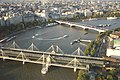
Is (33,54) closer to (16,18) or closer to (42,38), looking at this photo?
(42,38)

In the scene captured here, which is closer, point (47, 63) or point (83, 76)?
point (83, 76)

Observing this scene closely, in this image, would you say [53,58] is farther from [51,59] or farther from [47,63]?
[47,63]

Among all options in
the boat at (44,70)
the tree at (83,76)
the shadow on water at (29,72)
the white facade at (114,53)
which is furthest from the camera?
the white facade at (114,53)

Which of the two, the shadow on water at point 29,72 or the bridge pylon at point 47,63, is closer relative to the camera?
the shadow on water at point 29,72

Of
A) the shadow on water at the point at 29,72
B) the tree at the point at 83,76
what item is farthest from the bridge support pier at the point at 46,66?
the tree at the point at 83,76

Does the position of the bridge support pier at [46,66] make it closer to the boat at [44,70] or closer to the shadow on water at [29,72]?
the boat at [44,70]

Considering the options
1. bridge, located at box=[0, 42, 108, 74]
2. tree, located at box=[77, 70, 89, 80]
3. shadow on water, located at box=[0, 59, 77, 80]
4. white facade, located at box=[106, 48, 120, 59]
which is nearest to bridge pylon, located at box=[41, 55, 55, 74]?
bridge, located at box=[0, 42, 108, 74]

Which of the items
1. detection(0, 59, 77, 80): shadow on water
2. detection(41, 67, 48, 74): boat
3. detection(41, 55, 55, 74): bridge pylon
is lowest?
detection(0, 59, 77, 80): shadow on water

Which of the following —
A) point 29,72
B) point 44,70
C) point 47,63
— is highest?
point 47,63

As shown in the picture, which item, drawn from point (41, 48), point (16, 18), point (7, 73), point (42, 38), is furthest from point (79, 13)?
point (7, 73)

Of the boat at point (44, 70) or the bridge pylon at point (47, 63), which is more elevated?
the bridge pylon at point (47, 63)

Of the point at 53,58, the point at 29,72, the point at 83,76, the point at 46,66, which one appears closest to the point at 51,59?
the point at 53,58

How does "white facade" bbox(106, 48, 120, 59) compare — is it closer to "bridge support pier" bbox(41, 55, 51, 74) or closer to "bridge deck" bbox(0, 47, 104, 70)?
"bridge deck" bbox(0, 47, 104, 70)

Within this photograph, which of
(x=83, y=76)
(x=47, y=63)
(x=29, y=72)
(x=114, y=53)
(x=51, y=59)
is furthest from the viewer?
(x=114, y=53)
